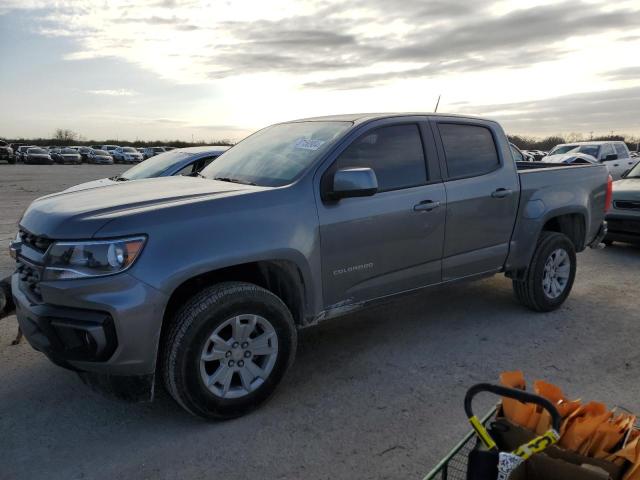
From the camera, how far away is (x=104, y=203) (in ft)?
10.7

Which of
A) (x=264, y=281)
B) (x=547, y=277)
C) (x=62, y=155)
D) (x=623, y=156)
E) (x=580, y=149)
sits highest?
(x=62, y=155)

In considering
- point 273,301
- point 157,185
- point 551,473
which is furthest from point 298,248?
point 551,473

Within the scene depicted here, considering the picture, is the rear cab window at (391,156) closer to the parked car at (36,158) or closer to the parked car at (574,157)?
the parked car at (574,157)

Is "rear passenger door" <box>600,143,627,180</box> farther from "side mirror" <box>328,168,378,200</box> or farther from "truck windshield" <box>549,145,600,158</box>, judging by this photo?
"side mirror" <box>328,168,378,200</box>

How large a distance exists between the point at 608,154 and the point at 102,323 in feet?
61.6

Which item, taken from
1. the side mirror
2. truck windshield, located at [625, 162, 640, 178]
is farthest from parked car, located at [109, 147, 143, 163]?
the side mirror

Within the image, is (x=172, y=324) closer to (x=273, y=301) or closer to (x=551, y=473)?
(x=273, y=301)

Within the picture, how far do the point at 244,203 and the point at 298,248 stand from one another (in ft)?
1.46

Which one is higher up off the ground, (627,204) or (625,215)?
(627,204)

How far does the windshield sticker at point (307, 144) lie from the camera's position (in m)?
3.88

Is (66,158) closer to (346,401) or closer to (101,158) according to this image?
(101,158)

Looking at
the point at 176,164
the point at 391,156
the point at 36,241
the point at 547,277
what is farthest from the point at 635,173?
the point at 36,241

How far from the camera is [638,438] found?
1.91 metres

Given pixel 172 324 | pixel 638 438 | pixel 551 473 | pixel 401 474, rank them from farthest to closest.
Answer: pixel 172 324 → pixel 401 474 → pixel 638 438 → pixel 551 473
